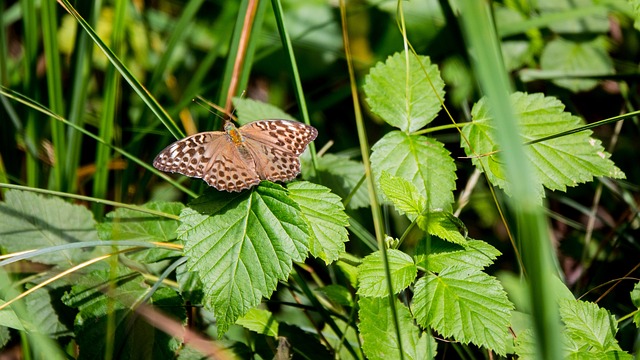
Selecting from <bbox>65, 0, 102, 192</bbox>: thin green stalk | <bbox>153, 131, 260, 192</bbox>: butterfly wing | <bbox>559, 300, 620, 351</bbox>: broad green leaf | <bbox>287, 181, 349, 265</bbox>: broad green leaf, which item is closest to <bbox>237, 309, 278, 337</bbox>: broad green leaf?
<bbox>287, 181, 349, 265</bbox>: broad green leaf

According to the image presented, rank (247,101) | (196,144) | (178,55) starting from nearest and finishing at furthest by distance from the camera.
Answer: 1. (196,144)
2. (247,101)
3. (178,55)

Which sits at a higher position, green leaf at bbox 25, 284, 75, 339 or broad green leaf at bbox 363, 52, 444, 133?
broad green leaf at bbox 363, 52, 444, 133

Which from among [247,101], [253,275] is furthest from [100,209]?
[253,275]

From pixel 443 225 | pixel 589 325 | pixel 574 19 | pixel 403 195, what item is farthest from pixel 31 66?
pixel 574 19

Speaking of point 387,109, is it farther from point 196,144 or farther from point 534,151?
point 196,144

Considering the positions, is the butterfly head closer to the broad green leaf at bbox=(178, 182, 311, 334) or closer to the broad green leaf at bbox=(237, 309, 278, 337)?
the broad green leaf at bbox=(178, 182, 311, 334)
